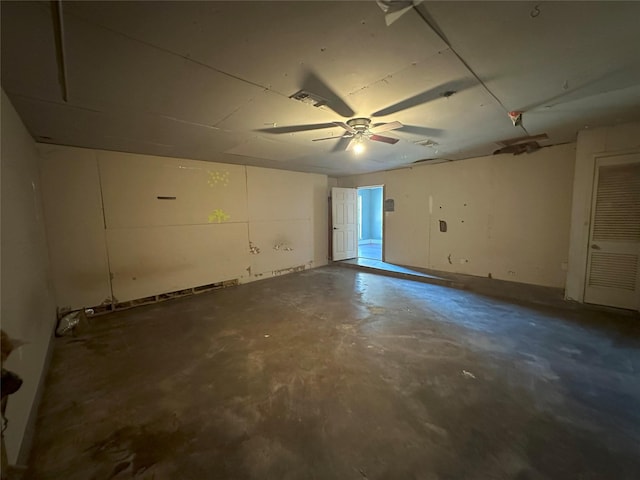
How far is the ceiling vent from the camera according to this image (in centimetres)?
212

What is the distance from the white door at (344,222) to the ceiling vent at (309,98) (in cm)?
425

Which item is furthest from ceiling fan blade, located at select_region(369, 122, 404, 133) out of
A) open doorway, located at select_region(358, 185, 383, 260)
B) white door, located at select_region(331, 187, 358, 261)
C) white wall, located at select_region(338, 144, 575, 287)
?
open doorway, located at select_region(358, 185, 383, 260)

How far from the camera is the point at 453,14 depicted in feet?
4.37

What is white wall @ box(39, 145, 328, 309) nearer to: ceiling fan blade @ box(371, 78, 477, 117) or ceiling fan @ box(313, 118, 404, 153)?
ceiling fan @ box(313, 118, 404, 153)

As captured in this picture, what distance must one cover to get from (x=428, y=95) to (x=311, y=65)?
107 centimetres

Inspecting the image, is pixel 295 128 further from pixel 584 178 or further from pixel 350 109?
pixel 584 178

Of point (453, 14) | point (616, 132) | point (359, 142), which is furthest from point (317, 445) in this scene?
point (616, 132)

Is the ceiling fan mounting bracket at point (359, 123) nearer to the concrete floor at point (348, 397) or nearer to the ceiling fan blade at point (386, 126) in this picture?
the ceiling fan blade at point (386, 126)


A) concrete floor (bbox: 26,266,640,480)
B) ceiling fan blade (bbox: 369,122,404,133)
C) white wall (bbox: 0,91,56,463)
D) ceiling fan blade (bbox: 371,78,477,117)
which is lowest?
concrete floor (bbox: 26,266,640,480)

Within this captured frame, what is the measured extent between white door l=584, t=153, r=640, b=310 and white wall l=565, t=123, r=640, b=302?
0.06 m

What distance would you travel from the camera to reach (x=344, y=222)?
6812mm

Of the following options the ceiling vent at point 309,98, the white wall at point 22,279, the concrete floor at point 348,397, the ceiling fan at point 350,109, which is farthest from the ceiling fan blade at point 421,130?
the white wall at point 22,279

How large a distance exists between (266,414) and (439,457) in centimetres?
111

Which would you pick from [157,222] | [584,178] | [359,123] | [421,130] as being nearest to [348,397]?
[359,123]
